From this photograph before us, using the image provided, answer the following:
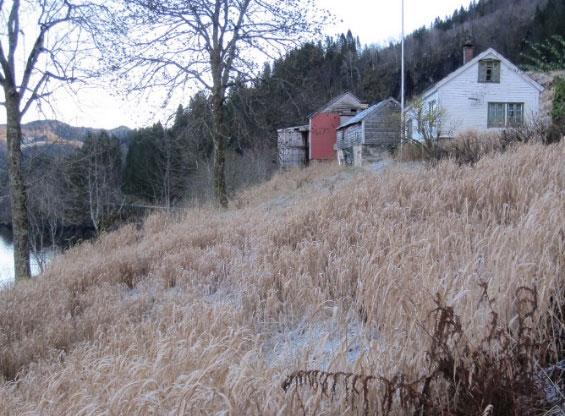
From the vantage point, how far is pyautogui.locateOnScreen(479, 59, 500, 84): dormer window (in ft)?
96.6

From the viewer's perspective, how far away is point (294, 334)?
120 inches

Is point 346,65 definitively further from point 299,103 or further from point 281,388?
point 281,388

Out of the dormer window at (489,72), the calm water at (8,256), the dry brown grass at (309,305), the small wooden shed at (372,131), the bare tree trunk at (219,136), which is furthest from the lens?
the dormer window at (489,72)

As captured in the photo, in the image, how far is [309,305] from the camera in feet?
10.9

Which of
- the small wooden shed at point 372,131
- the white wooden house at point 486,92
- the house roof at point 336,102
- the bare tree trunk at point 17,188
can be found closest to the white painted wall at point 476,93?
the white wooden house at point 486,92

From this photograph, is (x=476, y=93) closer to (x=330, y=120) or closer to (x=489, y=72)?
(x=489, y=72)

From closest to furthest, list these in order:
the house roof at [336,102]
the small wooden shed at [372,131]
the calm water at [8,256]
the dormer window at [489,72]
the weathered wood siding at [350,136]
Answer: the calm water at [8,256] < the small wooden shed at [372,131] < the dormer window at [489,72] < the weathered wood siding at [350,136] < the house roof at [336,102]

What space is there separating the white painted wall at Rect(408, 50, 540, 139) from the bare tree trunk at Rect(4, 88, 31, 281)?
24564mm

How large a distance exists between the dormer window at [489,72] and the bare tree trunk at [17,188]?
26.9 meters

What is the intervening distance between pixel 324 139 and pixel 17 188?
3255 centimetres

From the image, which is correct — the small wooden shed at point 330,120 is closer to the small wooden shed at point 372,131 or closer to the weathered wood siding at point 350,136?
the weathered wood siding at point 350,136

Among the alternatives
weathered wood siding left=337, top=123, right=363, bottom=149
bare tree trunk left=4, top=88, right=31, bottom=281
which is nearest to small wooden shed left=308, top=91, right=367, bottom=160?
weathered wood siding left=337, top=123, right=363, bottom=149

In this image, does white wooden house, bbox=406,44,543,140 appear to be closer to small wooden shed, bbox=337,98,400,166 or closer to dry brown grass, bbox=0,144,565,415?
small wooden shed, bbox=337,98,400,166

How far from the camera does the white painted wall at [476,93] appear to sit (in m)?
29.3
